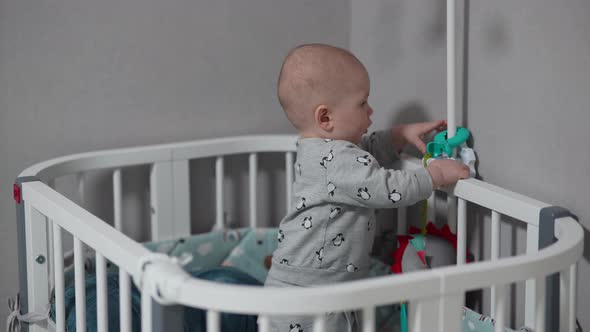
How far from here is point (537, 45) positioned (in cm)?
133

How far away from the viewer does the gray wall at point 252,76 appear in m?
1.33

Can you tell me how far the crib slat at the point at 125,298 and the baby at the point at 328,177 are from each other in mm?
295

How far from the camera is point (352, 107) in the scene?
55.2 inches

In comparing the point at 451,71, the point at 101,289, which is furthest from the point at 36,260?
the point at 451,71

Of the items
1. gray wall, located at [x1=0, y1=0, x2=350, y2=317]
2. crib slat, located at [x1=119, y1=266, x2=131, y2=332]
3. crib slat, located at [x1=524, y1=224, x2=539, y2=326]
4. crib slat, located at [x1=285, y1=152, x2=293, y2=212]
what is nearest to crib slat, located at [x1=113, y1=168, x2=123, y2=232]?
gray wall, located at [x1=0, y1=0, x2=350, y2=317]

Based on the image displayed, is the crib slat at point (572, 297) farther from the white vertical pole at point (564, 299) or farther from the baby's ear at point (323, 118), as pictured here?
the baby's ear at point (323, 118)

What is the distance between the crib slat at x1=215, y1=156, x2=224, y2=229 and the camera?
177 cm

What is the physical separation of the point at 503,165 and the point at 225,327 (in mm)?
584

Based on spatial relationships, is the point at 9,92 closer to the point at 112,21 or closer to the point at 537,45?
the point at 112,21

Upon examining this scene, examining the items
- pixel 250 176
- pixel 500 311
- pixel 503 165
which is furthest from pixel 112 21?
pixel 500 311

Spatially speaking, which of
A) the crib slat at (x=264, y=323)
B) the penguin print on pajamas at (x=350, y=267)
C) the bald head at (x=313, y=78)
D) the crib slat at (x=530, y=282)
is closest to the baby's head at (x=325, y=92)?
the bald head at (x=313, y=78)

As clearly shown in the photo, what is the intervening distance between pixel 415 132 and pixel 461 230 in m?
0.21

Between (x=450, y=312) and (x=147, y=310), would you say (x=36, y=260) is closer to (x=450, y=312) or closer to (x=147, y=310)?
(x=147, y=310)

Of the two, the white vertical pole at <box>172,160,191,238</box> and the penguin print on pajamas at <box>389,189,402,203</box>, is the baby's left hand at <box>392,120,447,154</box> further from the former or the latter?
the white vertical pole at <box>172,160,191,238</box>
